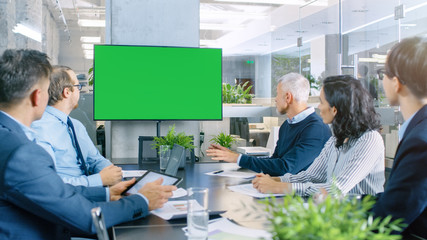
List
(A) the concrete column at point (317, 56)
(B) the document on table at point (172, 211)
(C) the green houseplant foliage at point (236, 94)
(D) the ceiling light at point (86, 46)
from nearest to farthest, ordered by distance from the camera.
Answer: (B) the document on table at point (172, 211), (D) the ceiling light at point (86, 46), (A) the concrete column at point (317, 56), (C) the green houseplant foliage at point (236, 94)

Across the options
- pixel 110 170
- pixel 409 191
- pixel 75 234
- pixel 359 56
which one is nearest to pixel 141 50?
pixel 110 170

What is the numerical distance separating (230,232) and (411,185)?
1.91 feet

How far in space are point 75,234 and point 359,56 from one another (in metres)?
3.01

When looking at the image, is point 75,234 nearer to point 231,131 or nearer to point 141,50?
point 141,50

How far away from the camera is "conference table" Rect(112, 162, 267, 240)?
1293 mm

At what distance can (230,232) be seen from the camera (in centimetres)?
128

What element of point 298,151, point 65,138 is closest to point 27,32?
point 65,138

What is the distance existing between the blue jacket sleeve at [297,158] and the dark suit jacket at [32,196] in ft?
4.35

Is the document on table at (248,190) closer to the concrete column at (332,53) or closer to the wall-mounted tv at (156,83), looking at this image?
the wall-mounted tv at (156,83)

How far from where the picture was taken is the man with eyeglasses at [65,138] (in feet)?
7.15

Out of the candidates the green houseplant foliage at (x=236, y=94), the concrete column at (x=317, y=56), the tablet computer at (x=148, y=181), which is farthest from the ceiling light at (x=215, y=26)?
the tablet computer at (x=148, y=181)

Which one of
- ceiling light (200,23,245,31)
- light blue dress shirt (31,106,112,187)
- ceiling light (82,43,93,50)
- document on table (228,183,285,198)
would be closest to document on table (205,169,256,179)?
document on table (228,183,285,198)

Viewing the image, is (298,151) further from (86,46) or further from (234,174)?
(86,46)

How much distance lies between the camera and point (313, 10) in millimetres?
5203
